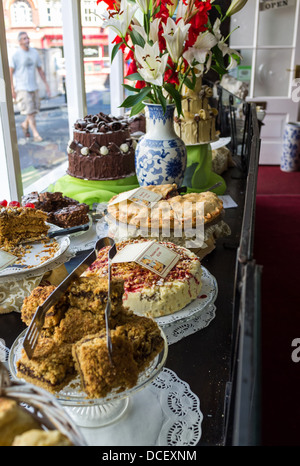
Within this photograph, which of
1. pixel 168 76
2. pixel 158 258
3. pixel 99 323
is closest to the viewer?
pixel 99 323

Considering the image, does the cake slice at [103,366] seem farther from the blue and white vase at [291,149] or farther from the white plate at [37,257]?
the blue and white vase at [291,149]

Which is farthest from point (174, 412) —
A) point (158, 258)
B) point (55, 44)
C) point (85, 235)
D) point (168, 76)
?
point (55, 44)

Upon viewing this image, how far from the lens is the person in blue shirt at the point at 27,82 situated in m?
3.33

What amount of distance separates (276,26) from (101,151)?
3727mm

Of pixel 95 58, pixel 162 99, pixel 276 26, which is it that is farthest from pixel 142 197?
pixel 276 26

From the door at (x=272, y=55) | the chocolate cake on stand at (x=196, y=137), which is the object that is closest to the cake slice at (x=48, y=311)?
the chocolate cake on stand at (x=196, y=137)

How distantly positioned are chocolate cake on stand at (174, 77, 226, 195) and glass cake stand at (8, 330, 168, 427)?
1215 mm

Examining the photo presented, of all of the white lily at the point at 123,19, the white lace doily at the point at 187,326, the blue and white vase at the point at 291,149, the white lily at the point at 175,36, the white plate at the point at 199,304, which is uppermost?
the white lily at the point at 123,19

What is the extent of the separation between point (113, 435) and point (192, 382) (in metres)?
0.20

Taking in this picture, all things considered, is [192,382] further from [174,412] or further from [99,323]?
[99,323]

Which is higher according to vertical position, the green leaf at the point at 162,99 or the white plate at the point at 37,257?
the green leaf at the point at 162,99

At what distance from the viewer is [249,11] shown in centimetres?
461

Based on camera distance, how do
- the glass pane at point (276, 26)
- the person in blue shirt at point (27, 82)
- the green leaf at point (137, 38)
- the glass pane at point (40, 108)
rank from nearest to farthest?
the green leaf at point (137, 38), the glass pane at point (40, 108), the person in blue shirt at point (27, 82), the glass pane at point (276, 26)

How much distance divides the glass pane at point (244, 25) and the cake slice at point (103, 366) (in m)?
4.60
